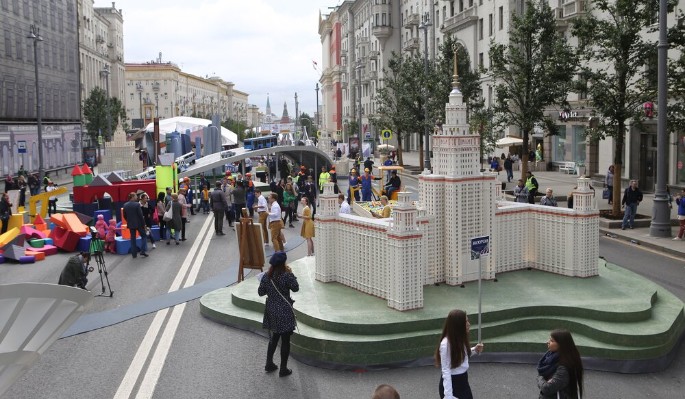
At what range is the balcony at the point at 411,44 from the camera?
249 ft

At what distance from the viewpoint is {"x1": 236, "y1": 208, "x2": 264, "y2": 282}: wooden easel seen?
1376cm

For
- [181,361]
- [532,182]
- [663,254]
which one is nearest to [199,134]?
[532,182]

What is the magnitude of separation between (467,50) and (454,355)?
5377cm

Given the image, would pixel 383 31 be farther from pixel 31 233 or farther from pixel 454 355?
pixel 454 355

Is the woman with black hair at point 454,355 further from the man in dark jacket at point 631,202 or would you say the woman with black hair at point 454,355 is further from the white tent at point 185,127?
the white tent at point 185,127

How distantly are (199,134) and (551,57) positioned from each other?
34146mm

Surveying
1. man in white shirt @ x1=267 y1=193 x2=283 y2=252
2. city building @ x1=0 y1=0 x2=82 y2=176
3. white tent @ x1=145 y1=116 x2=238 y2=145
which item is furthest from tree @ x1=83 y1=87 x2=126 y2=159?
man in white shirt @ x1=267 y1=193 x2=283 y2=252

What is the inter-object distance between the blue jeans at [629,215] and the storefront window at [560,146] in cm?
2453

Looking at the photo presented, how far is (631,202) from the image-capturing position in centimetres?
2184

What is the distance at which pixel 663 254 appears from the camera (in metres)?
18.3

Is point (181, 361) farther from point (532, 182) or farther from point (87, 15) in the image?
point (87, 15)

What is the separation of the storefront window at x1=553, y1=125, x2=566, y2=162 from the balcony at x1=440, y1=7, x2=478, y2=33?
49.8ft

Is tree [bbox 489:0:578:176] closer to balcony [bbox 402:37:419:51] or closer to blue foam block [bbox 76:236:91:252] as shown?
blue foam block [bbox 76:236:91:252]

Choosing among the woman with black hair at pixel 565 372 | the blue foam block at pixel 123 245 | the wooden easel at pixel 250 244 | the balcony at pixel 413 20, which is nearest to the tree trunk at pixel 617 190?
the wooden easel at pixel 250 244
